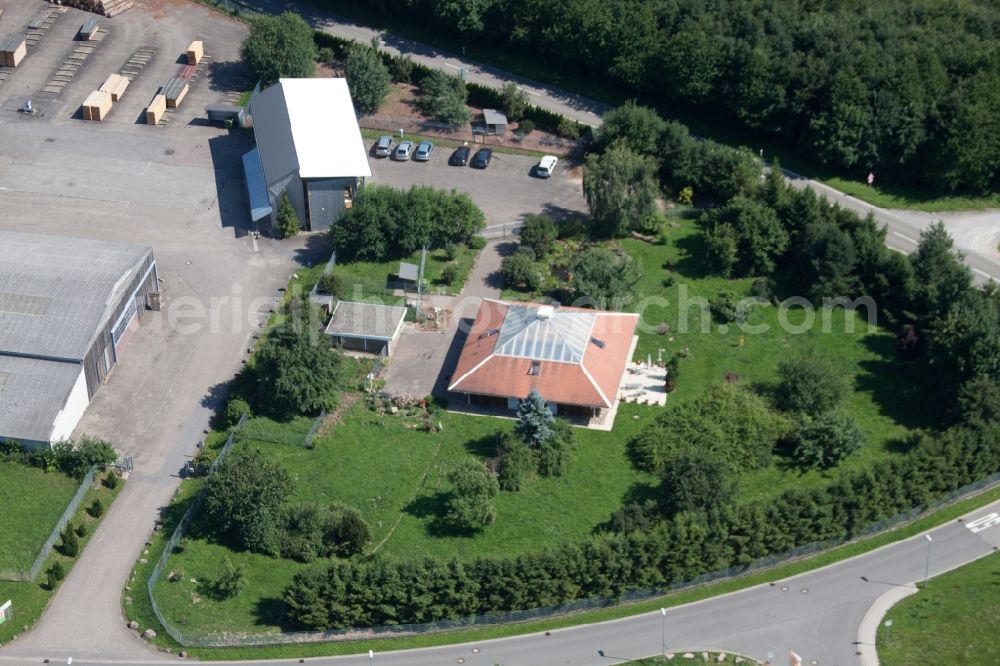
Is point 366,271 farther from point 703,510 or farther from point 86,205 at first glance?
point 703,510

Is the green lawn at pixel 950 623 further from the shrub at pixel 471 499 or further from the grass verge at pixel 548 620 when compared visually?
the shrub at pixel 471 499

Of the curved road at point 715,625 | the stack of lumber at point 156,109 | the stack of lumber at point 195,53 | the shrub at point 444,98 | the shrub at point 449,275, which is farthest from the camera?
the stack of lumber at point 195,53

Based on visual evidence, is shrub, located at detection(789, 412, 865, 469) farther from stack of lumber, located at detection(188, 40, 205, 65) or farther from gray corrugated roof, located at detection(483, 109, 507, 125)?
stack of lumber, located at detection(188, 40, 205, 65)

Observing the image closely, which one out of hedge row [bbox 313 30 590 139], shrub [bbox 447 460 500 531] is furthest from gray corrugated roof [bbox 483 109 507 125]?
shrub [bbox 447 460 500 531]

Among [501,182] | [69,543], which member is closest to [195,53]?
[501,182]

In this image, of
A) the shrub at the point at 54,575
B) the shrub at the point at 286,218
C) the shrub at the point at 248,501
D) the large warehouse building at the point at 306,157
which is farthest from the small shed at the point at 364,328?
the shrub at the point at 54,575

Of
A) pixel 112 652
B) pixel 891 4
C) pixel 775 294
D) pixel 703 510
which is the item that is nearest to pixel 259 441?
pixel 112 652

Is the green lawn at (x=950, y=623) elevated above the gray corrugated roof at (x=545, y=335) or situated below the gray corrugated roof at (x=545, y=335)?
below
